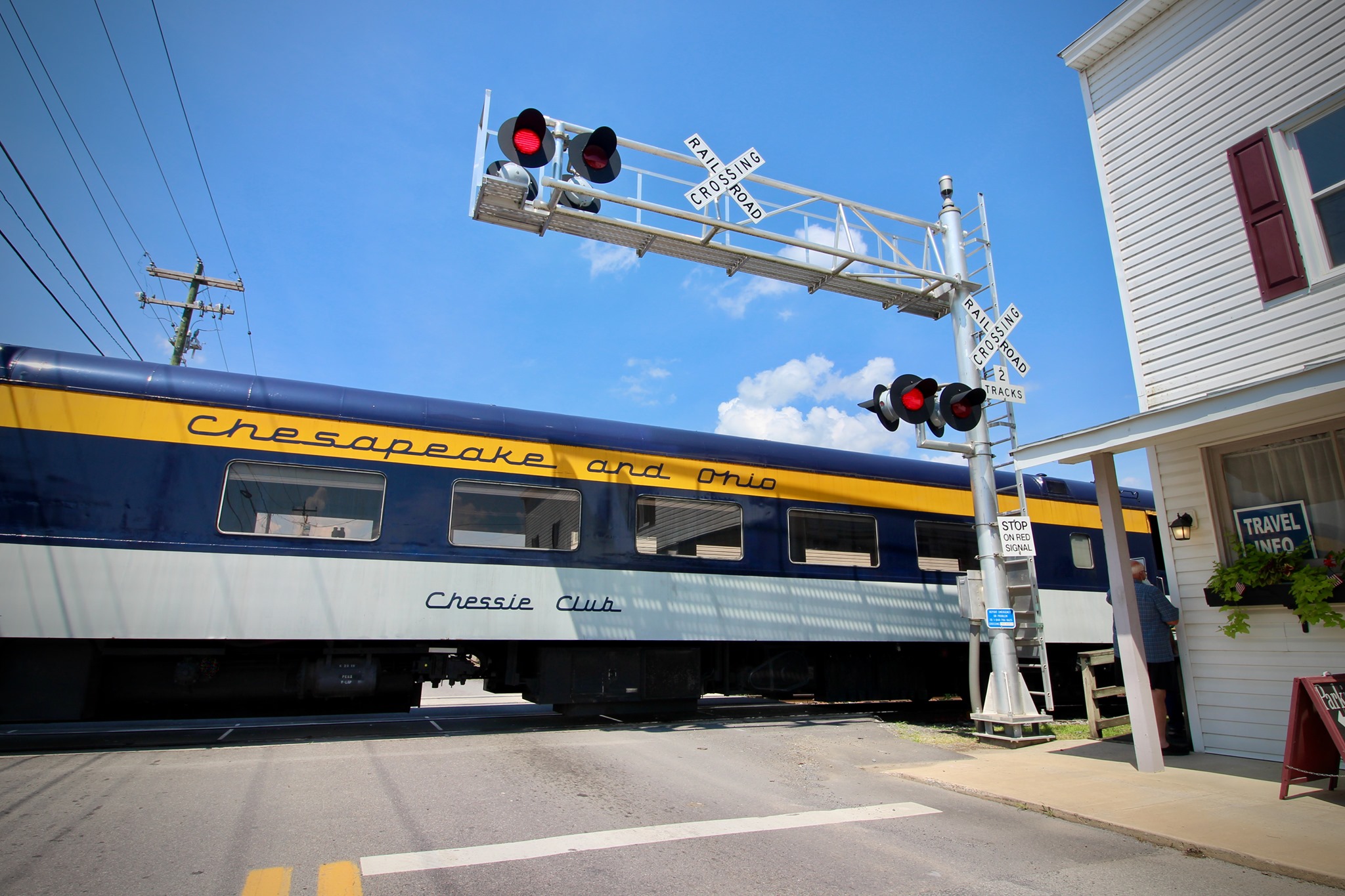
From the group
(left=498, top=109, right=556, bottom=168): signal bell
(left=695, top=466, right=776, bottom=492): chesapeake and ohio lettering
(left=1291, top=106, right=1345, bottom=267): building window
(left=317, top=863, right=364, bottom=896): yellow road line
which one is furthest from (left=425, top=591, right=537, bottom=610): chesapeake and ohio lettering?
(left=1291, top=106, right=1345, bottom=267): building window

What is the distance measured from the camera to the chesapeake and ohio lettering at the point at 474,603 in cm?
747

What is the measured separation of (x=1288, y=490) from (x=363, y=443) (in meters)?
8.45

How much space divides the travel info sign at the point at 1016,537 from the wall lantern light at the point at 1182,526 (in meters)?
1.44

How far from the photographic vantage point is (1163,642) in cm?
695

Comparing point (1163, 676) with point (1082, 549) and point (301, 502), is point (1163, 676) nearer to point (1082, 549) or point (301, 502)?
point (1082, 549)

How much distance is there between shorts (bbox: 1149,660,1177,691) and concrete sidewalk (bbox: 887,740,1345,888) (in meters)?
0.71

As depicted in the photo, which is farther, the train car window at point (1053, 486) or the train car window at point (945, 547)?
the train car window at point (1053, 486)

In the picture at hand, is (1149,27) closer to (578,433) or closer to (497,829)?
(578,433)

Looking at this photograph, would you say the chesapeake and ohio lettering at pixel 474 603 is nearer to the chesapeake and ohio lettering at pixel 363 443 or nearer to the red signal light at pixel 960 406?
the chesapeake and ohio lettering at pixel 363 443

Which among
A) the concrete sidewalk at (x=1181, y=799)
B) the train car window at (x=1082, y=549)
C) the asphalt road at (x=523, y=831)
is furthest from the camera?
the train car window at (x=1082, y=549)

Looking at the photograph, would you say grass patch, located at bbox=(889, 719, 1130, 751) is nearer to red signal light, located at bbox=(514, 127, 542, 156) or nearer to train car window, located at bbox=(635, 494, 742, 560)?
train car window, located at bbox=(635, 494, 742, 560)

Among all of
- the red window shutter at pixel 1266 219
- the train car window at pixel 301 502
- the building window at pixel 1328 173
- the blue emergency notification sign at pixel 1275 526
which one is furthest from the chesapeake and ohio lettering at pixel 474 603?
the building window at pixel 1328 173

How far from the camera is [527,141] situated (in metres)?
6.82

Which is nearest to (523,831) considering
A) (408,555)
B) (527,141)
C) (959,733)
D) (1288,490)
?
(408,555)
